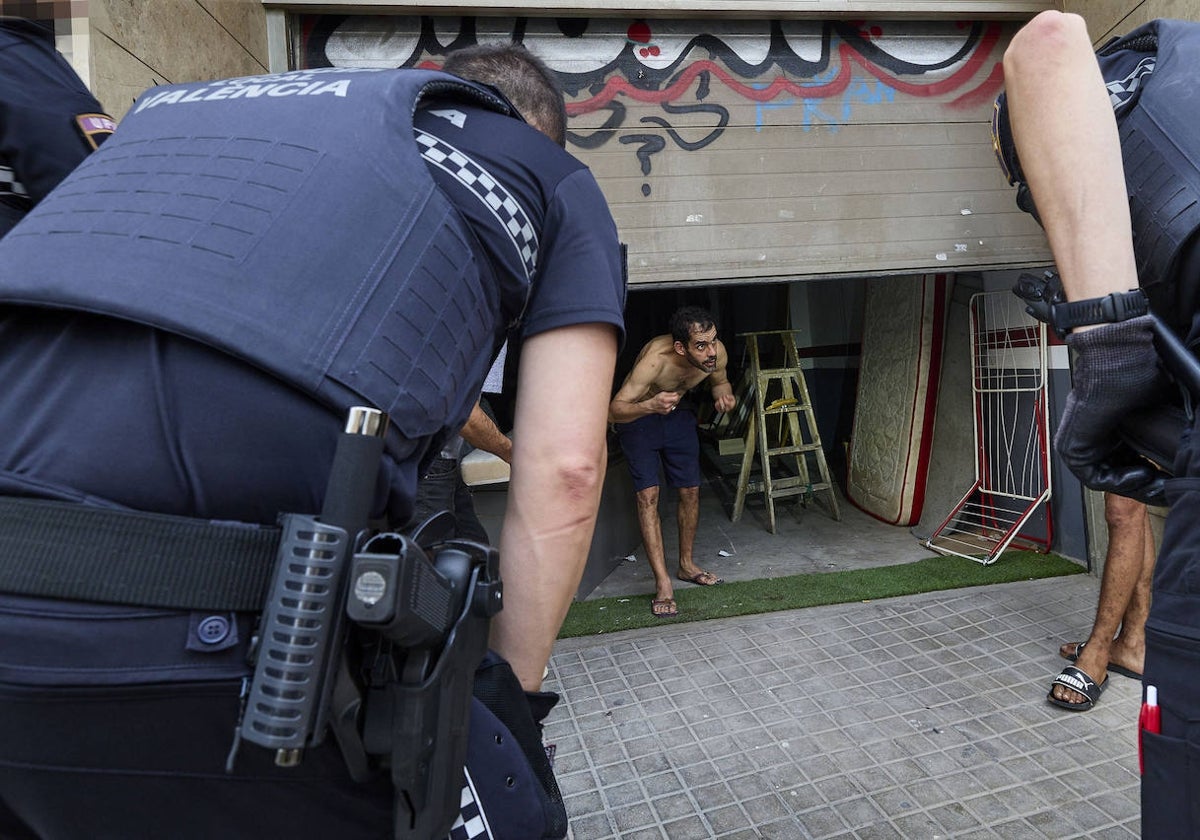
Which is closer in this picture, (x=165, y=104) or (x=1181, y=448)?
(x=165, y=104)

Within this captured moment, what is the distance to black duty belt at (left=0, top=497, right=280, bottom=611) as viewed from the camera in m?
0.74

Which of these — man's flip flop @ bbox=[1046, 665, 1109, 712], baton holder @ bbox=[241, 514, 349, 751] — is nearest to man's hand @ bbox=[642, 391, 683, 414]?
man's flip flop @ bbox=[1046, 665, 1109, 712]

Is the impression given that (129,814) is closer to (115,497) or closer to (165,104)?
(115,497)

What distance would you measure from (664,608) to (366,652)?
364 cm

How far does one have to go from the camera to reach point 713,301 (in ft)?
27.9

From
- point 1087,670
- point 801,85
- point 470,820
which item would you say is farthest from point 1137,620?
point 470,820

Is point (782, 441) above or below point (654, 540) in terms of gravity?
above

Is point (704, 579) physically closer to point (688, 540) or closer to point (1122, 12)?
point (688, 540)

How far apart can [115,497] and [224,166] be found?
0.41 m

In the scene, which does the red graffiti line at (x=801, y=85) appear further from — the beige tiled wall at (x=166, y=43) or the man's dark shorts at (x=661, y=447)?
the man's dark shorts at (x=661, y=447)

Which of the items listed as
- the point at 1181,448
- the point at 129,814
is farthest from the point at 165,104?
the point at 1181,448

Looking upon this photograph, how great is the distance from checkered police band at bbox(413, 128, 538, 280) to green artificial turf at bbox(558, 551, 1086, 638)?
332cm


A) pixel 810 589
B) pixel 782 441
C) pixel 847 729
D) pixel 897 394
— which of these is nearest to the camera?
pixel 847 729

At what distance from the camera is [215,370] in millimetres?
808
